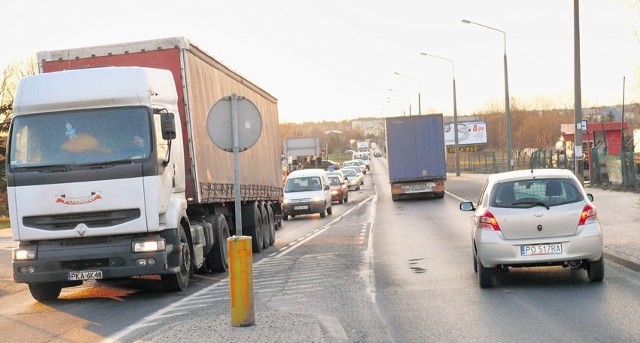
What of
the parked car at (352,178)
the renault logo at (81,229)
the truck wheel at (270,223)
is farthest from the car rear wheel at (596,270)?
the parked car at (352,178)

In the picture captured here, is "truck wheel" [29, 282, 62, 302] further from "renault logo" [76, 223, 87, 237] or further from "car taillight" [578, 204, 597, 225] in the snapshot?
"car taillight" [578, 204, 597, 225]

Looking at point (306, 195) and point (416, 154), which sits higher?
point (416, 154)

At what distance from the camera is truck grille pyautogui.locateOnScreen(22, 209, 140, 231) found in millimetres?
11984

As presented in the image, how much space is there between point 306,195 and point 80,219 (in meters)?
22.3

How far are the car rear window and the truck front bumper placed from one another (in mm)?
4723

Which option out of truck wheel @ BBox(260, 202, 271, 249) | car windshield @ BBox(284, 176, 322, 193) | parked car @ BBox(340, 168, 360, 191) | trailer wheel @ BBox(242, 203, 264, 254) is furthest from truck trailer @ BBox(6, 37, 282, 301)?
parked car @ BBox(340, 168, 360, 191)

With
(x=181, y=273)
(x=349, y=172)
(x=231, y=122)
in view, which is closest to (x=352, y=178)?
(x=349, y=172)

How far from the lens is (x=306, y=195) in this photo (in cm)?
3416

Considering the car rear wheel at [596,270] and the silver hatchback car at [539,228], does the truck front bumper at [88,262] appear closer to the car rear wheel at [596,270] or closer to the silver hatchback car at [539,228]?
the silver hatchback car at [539,228]

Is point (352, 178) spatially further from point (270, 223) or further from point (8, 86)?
point (270, 223)

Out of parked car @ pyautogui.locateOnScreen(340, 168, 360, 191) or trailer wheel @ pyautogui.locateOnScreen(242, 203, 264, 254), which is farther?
parked car @ pyautogui.locateOnScreen(340, 168, 360, 191)

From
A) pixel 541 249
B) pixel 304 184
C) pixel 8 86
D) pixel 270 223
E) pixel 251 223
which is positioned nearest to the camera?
pixel 541 249

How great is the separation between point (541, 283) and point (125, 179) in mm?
5848

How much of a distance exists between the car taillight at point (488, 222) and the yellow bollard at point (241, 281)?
3986 millimetres
